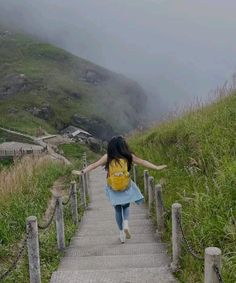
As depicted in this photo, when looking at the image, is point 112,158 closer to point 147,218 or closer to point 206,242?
point 206,242

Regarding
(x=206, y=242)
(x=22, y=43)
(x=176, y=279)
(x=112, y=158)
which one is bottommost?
(x=176, y=279)

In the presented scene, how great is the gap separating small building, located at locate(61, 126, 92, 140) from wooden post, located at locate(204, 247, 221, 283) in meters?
71.5

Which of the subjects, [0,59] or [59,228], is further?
[0,59]

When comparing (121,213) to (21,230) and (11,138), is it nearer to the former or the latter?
(21,230)

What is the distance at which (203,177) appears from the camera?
348 inches

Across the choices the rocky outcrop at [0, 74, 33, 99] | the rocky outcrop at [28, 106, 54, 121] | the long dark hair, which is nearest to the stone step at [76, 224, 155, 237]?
the long dark hair

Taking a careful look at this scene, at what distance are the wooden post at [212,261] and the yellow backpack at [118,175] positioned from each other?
3.77 metres

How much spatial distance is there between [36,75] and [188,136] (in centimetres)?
10318

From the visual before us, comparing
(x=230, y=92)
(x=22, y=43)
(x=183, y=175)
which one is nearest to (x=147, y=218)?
(x=183, y=175)

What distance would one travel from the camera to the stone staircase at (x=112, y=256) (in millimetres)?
6293

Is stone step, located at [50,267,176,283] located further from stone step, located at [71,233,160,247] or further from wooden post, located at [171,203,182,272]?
stone step, located at [71,233,160,247]

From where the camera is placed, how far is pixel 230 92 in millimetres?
13289

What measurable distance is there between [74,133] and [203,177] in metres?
72.1

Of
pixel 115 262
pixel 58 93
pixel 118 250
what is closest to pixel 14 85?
pixel 58 93
